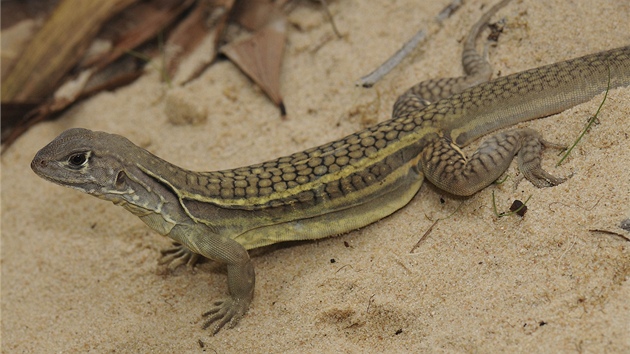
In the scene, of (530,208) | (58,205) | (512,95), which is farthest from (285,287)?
(58,205)

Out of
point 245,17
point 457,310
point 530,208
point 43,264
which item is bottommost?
point 43,264

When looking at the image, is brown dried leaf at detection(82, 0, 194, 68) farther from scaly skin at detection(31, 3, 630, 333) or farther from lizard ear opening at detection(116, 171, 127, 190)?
lizard ear opening at detection(116, 171, 127, 190)

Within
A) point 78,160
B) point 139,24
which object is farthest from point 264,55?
point 78,160

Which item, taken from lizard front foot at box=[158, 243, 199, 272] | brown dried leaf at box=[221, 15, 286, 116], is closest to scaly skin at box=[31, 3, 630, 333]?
lizard front foot at box=[158, 243, 199, 272]

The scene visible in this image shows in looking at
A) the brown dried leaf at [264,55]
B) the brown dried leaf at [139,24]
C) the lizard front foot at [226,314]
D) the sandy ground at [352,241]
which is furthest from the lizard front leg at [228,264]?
the brown dried leaf at [139,24]

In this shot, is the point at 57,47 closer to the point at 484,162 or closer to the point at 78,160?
the point at 78,160

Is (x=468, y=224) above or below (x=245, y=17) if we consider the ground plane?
below

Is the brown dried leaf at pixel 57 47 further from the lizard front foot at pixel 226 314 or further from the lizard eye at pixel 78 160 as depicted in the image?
the lizard front foot at pixel 226 314

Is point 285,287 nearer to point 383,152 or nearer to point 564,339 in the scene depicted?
point 383,152
